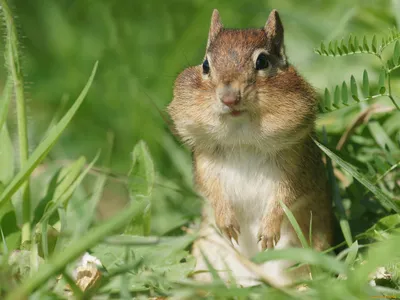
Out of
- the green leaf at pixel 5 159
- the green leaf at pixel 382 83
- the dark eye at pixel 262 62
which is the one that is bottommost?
the green leaf at pixel 5 159

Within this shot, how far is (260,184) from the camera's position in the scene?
319 cm

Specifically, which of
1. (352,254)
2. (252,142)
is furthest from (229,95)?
(352,254)

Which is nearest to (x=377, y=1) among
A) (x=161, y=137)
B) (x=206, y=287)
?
(x=161, y=137)

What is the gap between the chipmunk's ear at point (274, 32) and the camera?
3.19 m

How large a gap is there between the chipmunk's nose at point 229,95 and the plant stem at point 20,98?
0.88 metres

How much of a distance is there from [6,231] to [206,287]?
1259 mm

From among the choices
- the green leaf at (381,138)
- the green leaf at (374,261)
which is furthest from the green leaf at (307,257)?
the green leaf at (381,138)

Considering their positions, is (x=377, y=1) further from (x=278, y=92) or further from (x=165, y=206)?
(x=278, y=92)

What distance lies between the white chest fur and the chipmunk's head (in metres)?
0.10

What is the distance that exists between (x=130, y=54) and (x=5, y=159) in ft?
7.76

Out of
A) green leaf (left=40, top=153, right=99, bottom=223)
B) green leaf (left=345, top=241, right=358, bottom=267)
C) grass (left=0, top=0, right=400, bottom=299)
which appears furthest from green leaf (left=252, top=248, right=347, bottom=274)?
green leaf (left=40, top=153, right=99, bottom=223)

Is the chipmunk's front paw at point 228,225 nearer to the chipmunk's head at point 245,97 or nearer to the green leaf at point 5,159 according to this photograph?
the chipmunk's head at point 245,97

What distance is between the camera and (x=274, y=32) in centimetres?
321

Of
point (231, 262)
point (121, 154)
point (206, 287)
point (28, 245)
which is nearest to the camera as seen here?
point (206, 287)
